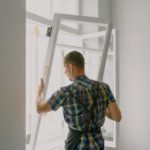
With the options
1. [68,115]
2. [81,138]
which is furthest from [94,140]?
[68,115]

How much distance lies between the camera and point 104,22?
238cm

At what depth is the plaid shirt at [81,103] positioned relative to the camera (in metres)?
1.83

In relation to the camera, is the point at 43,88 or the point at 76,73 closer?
the point at 76,73

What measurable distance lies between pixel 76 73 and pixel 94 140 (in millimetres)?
476
